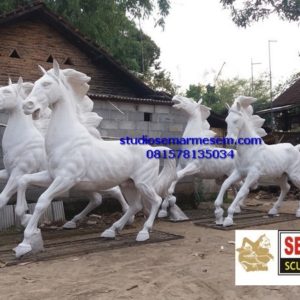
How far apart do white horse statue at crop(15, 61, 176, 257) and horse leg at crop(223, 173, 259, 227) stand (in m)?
1.57

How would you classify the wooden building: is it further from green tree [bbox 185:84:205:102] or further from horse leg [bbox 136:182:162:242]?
green tree [bbox 185:84:205:102]

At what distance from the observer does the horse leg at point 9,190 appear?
473cm

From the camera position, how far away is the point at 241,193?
602 cm

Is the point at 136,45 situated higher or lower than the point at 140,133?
higher

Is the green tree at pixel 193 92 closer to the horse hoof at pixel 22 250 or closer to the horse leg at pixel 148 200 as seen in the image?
the horse leg at pixel 148 200

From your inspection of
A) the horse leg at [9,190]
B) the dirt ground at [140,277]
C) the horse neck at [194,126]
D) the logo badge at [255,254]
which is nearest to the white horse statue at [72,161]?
the horse leg at [9,190]

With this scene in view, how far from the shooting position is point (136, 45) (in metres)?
14.5

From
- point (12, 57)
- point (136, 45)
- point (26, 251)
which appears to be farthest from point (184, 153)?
point (136, 45)

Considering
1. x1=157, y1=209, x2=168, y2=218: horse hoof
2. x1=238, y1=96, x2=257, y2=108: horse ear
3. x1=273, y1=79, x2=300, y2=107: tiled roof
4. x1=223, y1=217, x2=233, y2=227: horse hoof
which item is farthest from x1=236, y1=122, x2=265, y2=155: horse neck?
x1=273, y1=79, x2=300, y2=107: tiled roof

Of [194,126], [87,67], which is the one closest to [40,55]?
[87,67]

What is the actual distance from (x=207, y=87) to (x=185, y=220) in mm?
25297

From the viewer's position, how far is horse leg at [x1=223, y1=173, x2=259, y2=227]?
234 inches

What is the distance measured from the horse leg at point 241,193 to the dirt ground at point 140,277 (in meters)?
1.18

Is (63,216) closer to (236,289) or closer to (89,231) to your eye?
(89,231)
